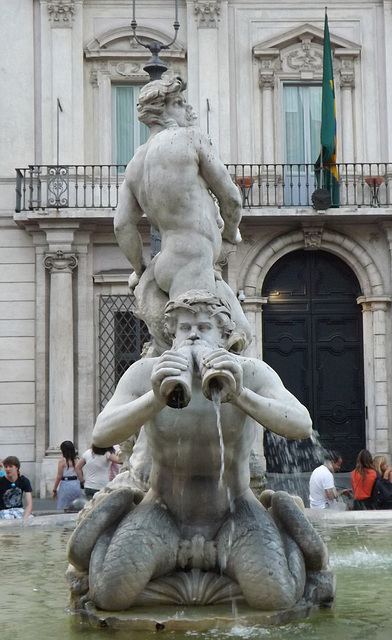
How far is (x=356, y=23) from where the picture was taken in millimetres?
21500

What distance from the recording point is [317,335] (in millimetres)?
20969

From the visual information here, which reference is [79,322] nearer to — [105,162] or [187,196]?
[105,162]

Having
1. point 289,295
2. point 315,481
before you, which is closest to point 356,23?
point 289,295

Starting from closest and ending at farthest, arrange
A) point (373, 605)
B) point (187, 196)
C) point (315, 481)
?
point (373, 605), point (187, 196), point (315, 481)

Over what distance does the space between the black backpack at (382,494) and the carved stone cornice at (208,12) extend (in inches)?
502

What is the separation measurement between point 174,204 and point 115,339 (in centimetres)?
1358

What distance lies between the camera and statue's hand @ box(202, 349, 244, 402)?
4.14 metres

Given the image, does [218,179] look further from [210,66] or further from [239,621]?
[210,66]

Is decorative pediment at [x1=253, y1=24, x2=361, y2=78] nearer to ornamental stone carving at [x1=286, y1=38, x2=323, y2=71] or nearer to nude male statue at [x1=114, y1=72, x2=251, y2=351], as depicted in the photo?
ornamental stone carving at [x1=286, y1=38, x2=323, y2=71]

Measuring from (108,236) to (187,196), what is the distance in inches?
547

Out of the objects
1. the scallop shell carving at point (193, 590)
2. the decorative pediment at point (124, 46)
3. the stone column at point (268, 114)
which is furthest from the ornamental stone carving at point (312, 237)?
the scallop shell carving at point (193, 590)

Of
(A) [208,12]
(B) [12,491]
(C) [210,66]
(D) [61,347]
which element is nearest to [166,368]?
(B) [12,491]

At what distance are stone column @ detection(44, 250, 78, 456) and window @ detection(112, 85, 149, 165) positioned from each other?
2.40 metres

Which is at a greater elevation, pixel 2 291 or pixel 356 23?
pixel 356 23
